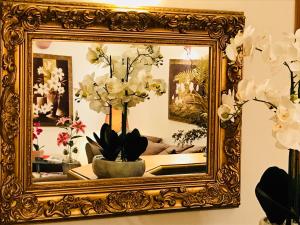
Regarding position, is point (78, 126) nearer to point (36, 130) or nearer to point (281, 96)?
point (36, 130)

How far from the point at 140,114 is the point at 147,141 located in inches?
3.9

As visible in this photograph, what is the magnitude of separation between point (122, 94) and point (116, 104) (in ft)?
0.13

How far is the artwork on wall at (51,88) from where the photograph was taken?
1.66 m

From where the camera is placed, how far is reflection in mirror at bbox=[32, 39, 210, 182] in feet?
5.49

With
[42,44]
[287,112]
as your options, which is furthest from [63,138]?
[287,112]

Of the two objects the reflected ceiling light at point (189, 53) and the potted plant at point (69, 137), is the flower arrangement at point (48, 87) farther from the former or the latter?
the reflected ceiling light at point (189, 53)

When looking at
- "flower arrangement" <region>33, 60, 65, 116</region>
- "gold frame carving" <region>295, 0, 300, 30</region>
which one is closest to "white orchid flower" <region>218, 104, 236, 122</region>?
"flower arrangement" <region>33, 60, 65, 116</region>

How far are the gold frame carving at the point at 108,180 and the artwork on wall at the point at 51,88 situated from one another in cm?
4

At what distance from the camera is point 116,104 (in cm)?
176

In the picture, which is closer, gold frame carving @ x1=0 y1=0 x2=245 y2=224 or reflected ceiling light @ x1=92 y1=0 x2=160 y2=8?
gold frame carving @ x1=0 y1=0 x2=245 y2=224

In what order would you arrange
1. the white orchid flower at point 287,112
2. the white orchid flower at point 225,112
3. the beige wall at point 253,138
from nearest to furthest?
1. the white orchid flower at point 287,112
2. the white orchid flower at point 225,112
3. the beige wall at point 253,138

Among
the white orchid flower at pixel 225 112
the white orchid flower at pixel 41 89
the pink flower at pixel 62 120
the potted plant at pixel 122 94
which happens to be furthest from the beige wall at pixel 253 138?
the white orchid flower at pixel 41 89

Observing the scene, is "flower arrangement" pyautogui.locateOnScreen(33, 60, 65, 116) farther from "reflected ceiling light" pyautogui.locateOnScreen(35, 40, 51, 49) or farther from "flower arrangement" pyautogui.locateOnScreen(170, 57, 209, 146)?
"flower arrangement" pyautogui.locateOnScreen(170, 57, 209, 146)

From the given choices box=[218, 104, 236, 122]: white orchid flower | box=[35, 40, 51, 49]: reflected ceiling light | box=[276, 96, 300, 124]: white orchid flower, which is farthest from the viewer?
box=[35, 40, 51, 49]: reflected ceiling light
